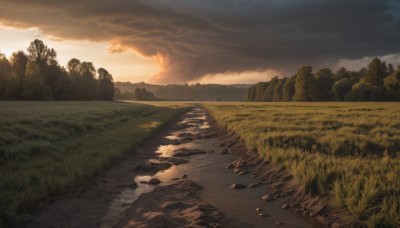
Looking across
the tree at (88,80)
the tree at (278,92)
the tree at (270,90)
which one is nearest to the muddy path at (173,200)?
the tree at (88,80)

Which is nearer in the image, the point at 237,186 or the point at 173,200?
the point at 173,200

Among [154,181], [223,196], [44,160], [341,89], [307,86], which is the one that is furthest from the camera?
[307,86]

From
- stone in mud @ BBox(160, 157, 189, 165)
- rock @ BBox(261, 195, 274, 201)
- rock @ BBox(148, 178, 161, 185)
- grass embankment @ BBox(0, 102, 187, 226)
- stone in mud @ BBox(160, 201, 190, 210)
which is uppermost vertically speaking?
grass embankment @ BBox(0, 102, 187, 226)

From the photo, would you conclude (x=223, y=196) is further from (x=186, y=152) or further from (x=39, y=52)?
(x=39, y=52)

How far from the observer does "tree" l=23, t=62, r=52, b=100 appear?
7781 cm

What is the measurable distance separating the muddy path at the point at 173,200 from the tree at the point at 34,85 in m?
72.8

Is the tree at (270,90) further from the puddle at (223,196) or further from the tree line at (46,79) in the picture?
the puddle at (223,196)

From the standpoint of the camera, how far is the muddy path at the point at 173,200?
8305 millimetres

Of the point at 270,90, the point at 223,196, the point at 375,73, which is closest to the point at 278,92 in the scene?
the point at 270,90

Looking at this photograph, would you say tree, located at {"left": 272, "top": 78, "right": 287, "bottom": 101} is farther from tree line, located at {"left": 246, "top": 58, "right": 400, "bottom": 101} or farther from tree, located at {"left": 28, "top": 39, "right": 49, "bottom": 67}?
tree, located at {"left": 28, "top": 39, "right": 49, "bottom": 67}

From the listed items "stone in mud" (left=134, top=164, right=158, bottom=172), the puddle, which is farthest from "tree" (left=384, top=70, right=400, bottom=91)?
"stone in mud" (left=134, top=164, right=158, bottom=172)

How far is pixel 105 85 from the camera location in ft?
407

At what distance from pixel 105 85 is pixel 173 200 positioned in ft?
396

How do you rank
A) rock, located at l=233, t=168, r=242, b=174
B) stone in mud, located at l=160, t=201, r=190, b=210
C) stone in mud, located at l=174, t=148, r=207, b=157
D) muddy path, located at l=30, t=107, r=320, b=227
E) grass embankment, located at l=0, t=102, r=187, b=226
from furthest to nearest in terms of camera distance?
1. stone in mud, located at l=174, t=148, r=207, b=157
2. rock, located at l=233, t=168, r=242, b=174
3. stone in mud, located at l=160, t=201, r=190, b=210
4. grass embankment, located at l=0, t=102, r=187, b=226
5. muddy path, located at l=30, t=107, r=320, b=227
